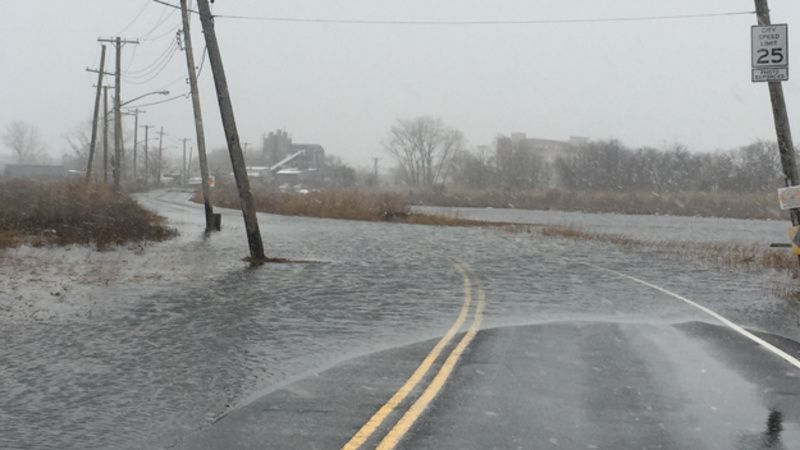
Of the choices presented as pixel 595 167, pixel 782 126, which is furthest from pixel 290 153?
pixel 782 126

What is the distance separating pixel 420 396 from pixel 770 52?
1206 cm

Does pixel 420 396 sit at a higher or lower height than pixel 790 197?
lower

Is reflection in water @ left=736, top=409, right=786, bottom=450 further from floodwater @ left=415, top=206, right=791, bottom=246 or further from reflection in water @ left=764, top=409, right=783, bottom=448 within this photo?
floodwater @ left=415, top=206, right=791, bottom=246

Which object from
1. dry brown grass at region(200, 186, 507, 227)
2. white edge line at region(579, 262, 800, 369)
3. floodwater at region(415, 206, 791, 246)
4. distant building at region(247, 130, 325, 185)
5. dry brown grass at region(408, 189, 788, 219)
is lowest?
white edge line at region(579, 262, 800, 369)

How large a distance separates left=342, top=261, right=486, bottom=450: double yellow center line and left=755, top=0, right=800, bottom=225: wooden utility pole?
8.24 meters

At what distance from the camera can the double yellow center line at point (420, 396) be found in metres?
4.87

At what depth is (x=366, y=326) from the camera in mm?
9539

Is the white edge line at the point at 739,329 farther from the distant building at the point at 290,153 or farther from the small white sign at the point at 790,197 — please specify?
the distant building at the point at 290,153

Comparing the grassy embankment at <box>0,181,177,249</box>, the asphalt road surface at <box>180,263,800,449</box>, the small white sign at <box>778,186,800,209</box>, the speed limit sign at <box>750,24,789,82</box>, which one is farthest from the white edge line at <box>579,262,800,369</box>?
the grassy embankment at <box>0,181,177,249</box>

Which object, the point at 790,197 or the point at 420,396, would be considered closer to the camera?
the point at 420,396

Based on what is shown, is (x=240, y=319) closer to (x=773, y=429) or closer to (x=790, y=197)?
(x=773, y=429)

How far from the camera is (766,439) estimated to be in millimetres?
4980

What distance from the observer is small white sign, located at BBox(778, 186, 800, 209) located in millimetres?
13914

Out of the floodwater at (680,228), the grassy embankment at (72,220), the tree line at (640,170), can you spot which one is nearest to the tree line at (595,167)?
the tree line at (640,170)
